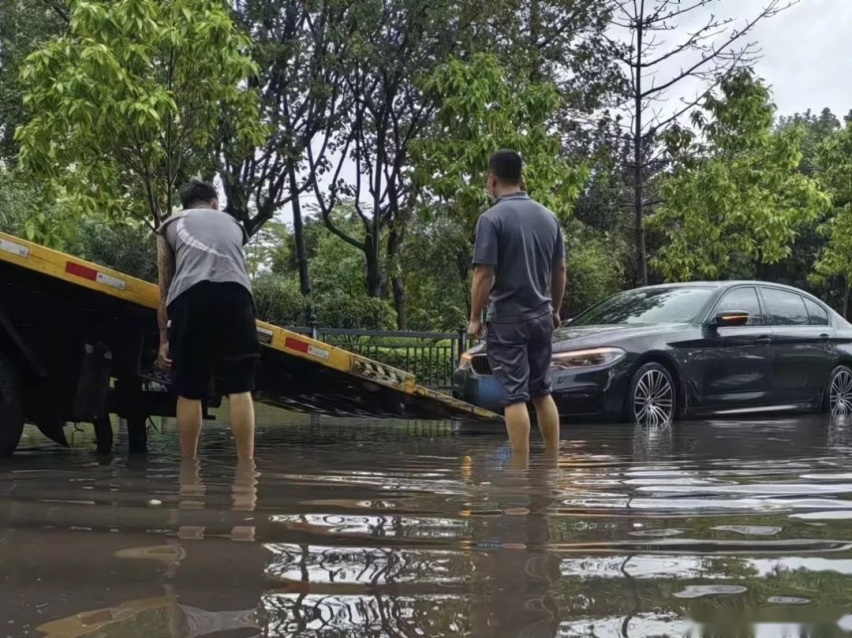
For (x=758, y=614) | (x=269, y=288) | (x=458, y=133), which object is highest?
(x=458, y=133)

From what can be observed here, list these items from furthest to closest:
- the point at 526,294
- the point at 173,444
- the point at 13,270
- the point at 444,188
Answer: the point at 444,188, the point at 173,444, the point at 526,294, the point at 13,270

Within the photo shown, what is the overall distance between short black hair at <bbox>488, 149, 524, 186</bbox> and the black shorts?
161 centimetres

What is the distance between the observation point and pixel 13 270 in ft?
16.7

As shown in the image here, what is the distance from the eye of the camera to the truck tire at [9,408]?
556 cm

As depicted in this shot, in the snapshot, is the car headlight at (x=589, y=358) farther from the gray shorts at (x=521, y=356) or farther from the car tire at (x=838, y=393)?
the car tire at (x=838, y=393)

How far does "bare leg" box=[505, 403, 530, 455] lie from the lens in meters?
5.43

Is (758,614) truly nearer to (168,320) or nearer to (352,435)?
(168,320)

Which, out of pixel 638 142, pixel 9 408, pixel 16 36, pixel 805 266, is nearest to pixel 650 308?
pixel 9 408

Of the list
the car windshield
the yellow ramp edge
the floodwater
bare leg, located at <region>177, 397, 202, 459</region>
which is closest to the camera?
the floodwater

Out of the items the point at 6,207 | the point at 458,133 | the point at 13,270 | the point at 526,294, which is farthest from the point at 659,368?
the point at 6,207

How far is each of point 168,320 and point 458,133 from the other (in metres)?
9.32

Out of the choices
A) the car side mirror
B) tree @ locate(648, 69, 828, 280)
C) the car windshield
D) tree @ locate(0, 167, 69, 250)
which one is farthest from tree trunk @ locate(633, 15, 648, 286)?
tree @ locate(0, 167, 69, 250)

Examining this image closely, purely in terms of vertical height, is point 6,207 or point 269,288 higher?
point 6,207

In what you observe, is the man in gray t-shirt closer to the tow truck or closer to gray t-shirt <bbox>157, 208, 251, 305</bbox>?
gray t-shirt <bbox>157, 208, 251, 305</bbox>
